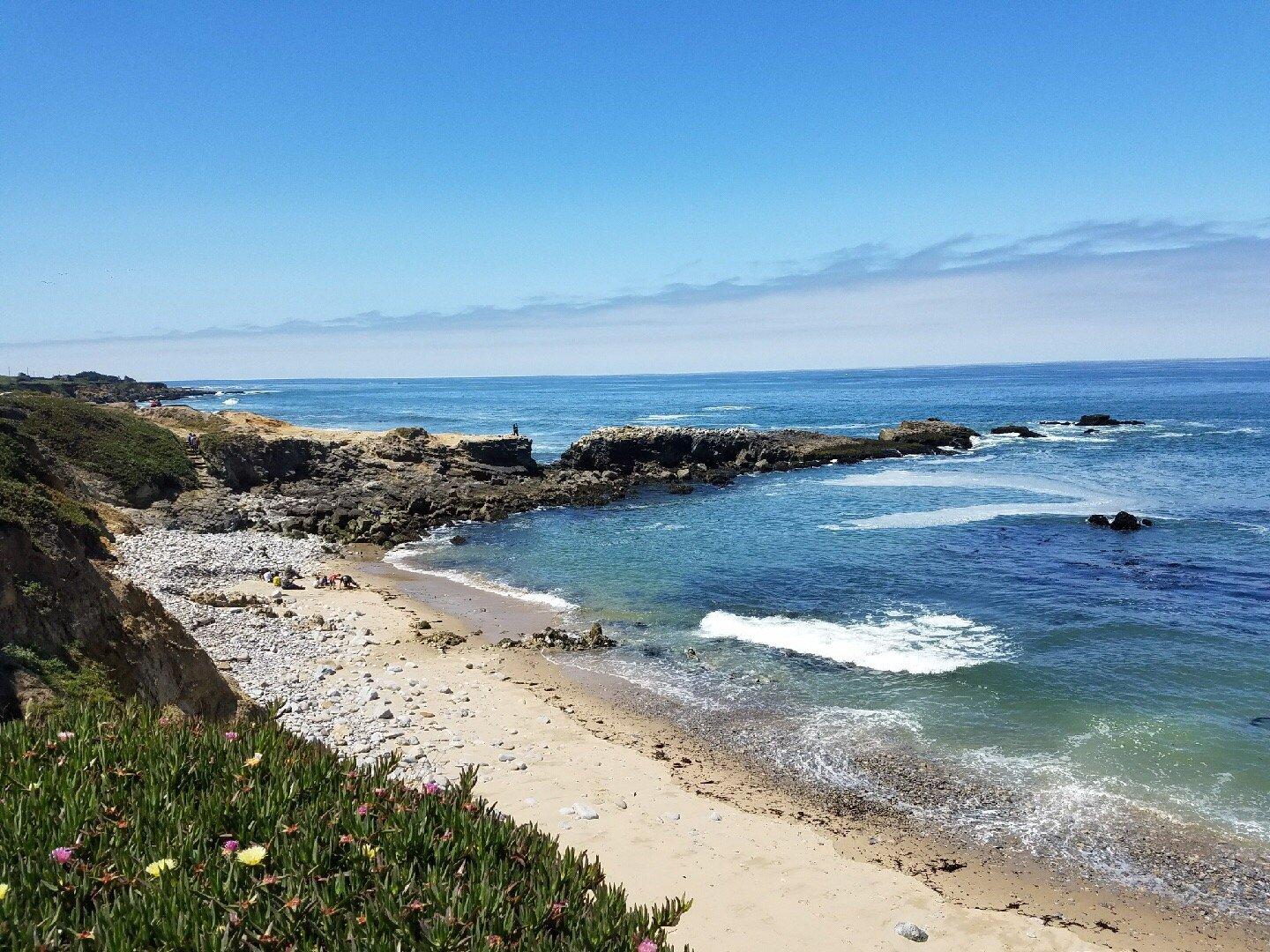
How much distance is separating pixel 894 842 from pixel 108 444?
37.2 m

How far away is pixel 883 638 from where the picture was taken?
808 inches

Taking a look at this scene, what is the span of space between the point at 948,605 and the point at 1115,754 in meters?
9.45

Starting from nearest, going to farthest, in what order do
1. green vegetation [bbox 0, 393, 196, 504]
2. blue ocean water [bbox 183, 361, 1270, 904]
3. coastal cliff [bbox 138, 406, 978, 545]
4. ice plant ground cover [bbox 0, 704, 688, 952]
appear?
1. ice plant ground cover [bbox 0, 704, 688, 952]
2. blue ocean water [bbox 183, 361, 1270, 904]
3. green vegetation [bbox 0, 393, 196, 504]
4. coastal cliff [bbox 138, 406, 978, 545]

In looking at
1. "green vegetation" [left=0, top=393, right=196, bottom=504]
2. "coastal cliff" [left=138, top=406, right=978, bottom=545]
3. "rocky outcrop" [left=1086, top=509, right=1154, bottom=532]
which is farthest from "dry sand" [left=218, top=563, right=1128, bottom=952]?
"rocky outcrop" [left=1086, top=509, right=1154, bottom=532]

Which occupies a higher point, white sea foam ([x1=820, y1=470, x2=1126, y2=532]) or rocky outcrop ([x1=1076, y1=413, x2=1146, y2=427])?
rocky outcrop ([x1=1076, y1=413, x2=1146, y2=427])

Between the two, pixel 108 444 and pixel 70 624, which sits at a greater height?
pixel 108 444

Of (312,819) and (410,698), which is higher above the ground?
(312,819)

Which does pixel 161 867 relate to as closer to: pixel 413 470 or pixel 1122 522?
pixel 1122 522

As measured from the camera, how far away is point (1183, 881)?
10.7 meters

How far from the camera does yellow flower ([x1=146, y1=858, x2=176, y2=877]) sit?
4340mm

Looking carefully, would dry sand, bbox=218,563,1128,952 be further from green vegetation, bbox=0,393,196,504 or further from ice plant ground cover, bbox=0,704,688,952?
green vegetation, bbox=0,393,196,504

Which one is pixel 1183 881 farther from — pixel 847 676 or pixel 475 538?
pixel 475 538

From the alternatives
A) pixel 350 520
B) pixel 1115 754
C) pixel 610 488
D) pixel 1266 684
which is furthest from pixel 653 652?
pixel 610 488

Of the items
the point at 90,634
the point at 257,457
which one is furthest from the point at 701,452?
the point at 90,634
